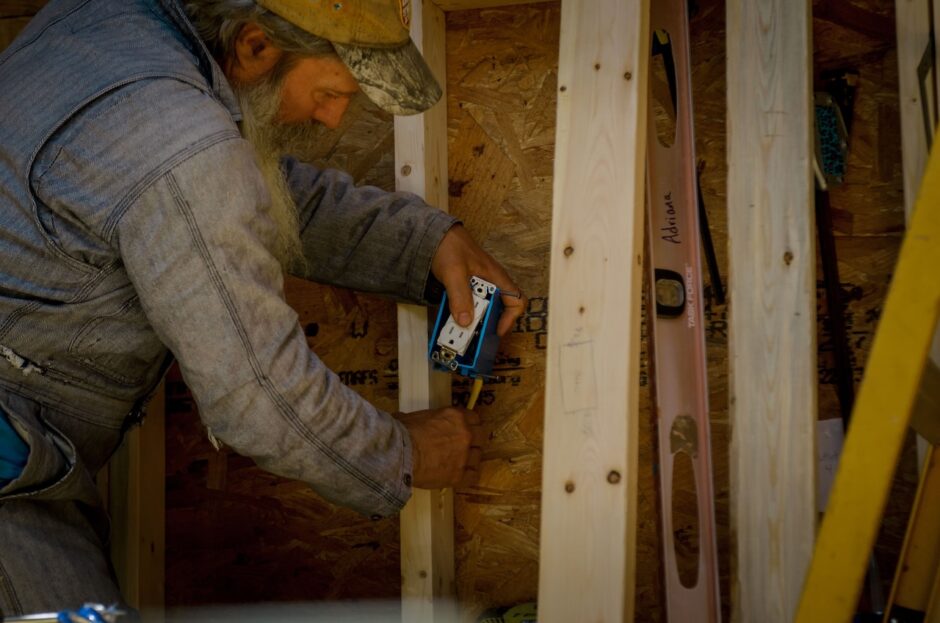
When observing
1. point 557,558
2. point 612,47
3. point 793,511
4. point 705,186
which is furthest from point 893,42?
point 557,558

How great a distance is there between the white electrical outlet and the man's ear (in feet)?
2.04

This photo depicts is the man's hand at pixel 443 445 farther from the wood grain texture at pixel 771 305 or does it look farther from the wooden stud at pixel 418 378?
the wood grain texture at pixel 771 305

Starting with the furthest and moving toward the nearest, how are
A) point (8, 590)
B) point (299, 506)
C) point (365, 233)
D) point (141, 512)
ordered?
point (299, 506), point (141, 512), point (365, 233), point (8, 590)

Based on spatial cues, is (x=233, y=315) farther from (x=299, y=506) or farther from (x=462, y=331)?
(x=299, y=506)

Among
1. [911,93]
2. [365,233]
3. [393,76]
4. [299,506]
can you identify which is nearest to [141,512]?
[299,506]

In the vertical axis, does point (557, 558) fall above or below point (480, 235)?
below

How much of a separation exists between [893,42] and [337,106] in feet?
3.81

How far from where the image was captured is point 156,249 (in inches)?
55.3

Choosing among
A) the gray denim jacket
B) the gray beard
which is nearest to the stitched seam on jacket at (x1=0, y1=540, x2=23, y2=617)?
the gray denim jacket

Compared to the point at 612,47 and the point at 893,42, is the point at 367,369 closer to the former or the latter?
the point at 612,47

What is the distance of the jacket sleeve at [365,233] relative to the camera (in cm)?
200

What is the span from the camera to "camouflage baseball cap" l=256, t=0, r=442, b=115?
1.50 metres

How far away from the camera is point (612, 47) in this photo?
4.80 ft

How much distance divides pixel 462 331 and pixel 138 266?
73cm
